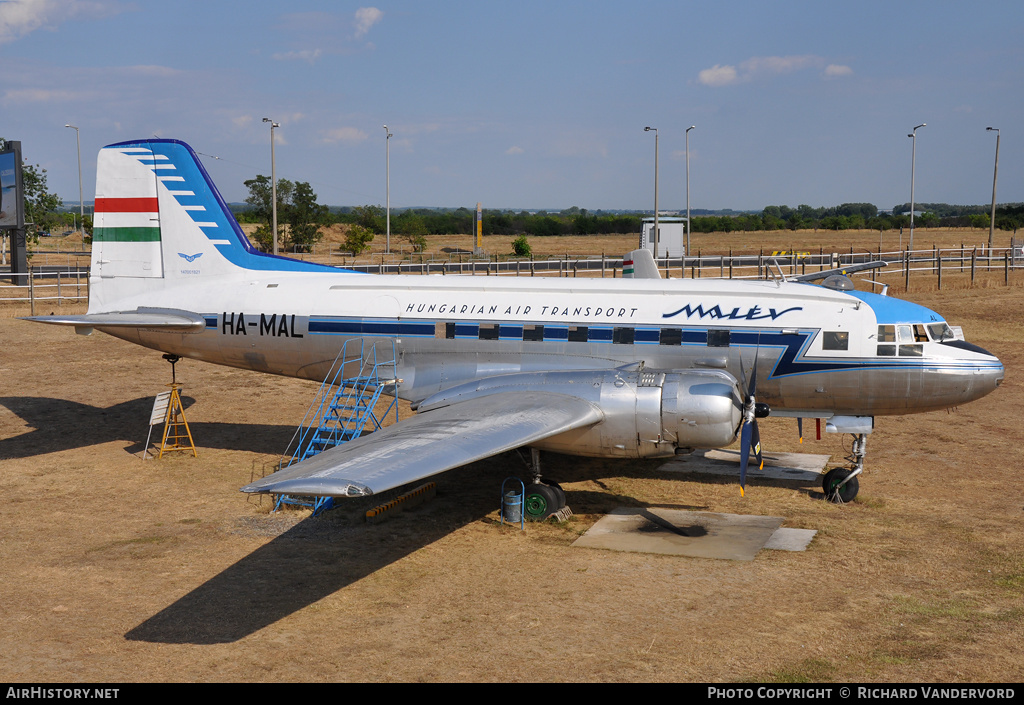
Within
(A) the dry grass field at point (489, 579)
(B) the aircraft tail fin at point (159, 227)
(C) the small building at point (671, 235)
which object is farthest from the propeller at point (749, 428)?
(C) the small building at point (671, 235)

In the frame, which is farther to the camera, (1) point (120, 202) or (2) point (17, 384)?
(2) point (17, 384)

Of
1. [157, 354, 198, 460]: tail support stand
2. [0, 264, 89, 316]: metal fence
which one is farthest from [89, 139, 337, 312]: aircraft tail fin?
[0, 264, 89, 316]: metal fence

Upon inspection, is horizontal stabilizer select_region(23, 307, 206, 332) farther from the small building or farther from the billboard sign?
the small building

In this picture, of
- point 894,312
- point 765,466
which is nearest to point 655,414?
point 894,312

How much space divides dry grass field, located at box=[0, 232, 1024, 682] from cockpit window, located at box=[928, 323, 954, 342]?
11.2ft

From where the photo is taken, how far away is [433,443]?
1359cm

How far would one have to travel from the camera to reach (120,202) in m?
21.8

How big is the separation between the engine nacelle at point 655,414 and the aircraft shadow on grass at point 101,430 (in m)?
9.43

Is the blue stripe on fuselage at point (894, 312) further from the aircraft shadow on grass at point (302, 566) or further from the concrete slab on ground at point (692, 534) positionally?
the aircraft shadow on grass at point (302, 566)

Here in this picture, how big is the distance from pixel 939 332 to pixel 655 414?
6.52 m

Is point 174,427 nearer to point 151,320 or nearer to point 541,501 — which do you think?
point 151,320

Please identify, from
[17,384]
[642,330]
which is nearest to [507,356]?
[642,330]
